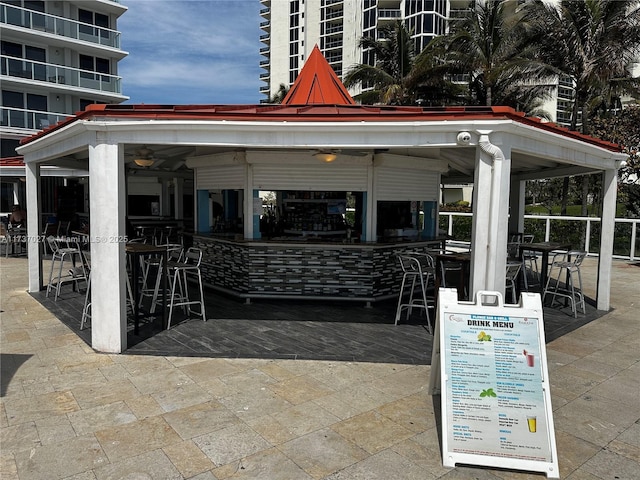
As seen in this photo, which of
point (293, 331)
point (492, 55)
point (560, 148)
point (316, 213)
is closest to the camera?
point (560, 148)

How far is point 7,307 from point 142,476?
19.7 ft

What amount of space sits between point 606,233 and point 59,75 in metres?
28.6

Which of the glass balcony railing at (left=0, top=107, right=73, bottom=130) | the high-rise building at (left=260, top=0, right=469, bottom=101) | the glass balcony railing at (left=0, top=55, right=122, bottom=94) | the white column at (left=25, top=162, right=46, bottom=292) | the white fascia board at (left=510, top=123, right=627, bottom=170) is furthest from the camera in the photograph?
the high-rise building at (left=260, top=0, right=469, bottom=101)

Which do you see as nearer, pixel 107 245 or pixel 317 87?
pixel 107 245

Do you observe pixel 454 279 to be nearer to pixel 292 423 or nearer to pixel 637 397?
pixel 637 397

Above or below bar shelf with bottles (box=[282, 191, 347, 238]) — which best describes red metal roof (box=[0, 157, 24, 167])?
above

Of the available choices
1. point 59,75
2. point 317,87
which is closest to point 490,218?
point 317,87

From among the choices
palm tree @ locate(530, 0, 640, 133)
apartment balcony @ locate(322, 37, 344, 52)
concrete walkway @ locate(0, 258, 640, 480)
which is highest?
apartment balcony @ locate(322, 37, 344, 52)

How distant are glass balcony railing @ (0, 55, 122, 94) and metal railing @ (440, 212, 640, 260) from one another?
22.4m

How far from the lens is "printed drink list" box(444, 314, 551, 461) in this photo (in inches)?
127

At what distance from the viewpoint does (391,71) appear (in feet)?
80.7

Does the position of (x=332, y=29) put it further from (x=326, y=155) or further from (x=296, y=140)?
(x=296, y=140)

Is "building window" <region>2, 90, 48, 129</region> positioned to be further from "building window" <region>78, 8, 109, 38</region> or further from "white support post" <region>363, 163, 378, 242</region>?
"white support post" <region>363, 163, 378, 242</region>

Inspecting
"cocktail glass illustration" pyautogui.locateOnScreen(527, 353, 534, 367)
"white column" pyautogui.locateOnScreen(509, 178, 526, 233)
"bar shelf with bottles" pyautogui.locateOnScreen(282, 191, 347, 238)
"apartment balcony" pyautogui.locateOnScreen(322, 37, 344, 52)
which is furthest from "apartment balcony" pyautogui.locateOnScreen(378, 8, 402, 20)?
"cocktail glass illustration" pyautogui.locateOnScreen(527, 353, 534, 367)
